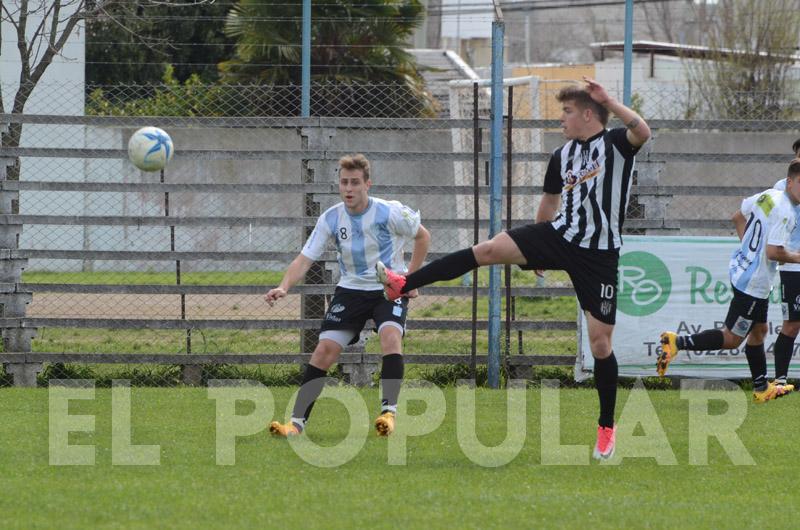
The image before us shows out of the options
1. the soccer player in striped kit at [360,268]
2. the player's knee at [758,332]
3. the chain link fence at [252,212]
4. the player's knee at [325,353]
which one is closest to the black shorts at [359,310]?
the soccer player in striped kit at [360,268]

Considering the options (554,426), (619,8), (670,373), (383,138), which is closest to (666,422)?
(554,426)

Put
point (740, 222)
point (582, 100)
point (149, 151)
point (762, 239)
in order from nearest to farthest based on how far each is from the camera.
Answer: point (582, 100), point (149, 151), point (762, 239), point (740, 222)

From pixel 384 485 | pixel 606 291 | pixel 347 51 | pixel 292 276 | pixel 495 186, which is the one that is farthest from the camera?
pixel 347 51

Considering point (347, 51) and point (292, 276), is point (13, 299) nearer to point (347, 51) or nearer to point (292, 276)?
point (292, 276)

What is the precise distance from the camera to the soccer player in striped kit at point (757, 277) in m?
8.94

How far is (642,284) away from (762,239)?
1.57 meters

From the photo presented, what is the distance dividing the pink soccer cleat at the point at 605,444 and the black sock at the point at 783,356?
3.38m

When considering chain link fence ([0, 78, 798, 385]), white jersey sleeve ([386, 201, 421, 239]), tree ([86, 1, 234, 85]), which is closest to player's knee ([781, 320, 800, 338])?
chain link fence ([0, 78, 798, 385])

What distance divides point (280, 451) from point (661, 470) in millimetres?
2128

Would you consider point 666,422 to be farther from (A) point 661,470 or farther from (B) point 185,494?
(B) point 185,494

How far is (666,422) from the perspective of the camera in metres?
8.12

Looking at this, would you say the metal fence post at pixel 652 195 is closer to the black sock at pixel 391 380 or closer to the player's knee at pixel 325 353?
the black sock at pixel 391 380

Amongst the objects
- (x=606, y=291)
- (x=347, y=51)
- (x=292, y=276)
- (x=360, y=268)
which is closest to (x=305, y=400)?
(x=292, y=276)

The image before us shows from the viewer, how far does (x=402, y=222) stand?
7.59 metres
